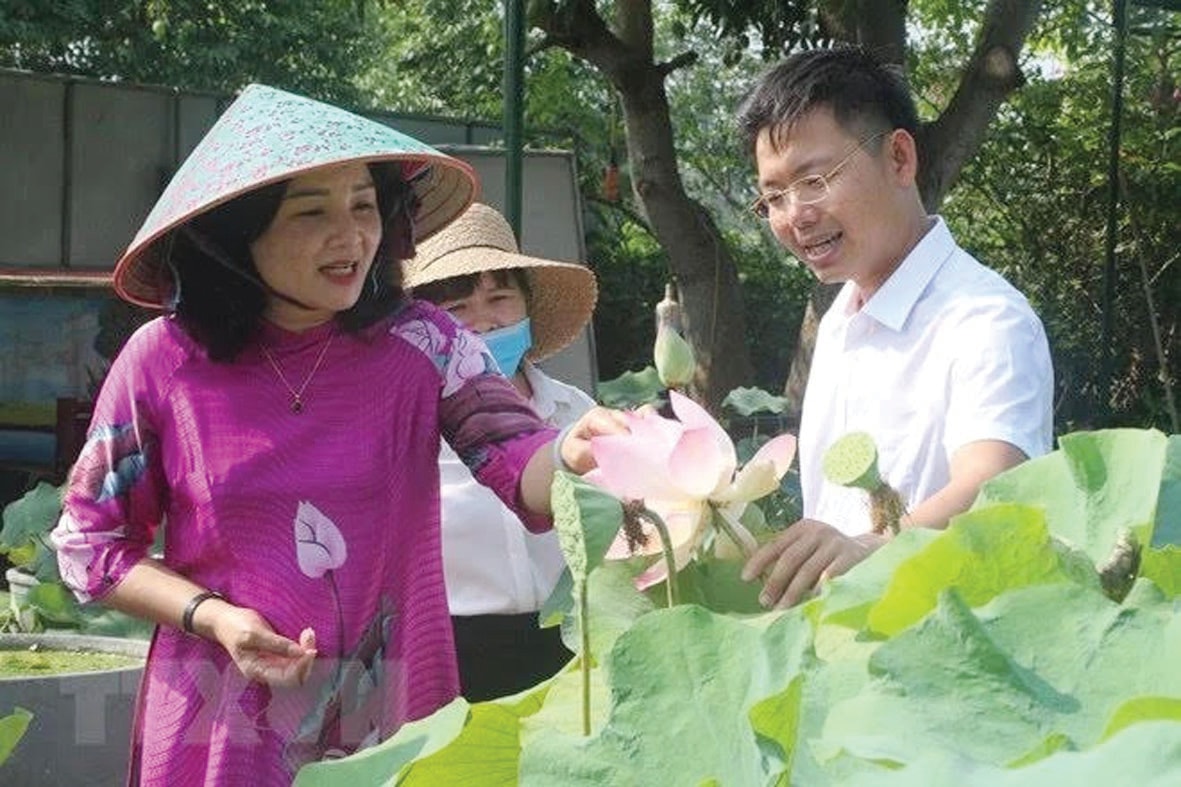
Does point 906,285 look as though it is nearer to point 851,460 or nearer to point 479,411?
point 479,411

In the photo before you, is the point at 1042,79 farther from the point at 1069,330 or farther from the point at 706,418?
the point at 706,418

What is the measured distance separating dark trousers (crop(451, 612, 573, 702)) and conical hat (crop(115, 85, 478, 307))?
0.80 metres

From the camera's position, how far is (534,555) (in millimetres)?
2709

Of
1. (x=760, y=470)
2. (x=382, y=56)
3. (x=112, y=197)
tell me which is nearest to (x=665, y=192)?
(x=112, y=197)

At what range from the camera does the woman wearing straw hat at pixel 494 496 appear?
8.71 feet

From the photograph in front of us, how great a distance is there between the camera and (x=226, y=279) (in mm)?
1895

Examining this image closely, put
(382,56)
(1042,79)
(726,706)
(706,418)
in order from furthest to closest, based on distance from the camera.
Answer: (382,56), (1042,79), (706,418), (726,706)

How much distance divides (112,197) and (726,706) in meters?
8.15

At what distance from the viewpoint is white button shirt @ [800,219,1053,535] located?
170 centimetres

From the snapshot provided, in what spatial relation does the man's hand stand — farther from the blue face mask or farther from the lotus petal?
the blue face mask

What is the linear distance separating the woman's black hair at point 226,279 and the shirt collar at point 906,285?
0.49m

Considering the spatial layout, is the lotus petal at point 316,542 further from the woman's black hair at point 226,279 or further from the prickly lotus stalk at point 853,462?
the prickly lotus stalk at point 853,462

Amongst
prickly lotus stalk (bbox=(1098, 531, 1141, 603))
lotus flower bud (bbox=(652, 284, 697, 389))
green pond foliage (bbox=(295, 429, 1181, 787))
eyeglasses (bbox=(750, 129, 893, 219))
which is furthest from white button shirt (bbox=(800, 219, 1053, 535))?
prickly lotus stalk (bbox=(1098, 531, 1141, 603))

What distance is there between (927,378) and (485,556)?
1.00 metres
